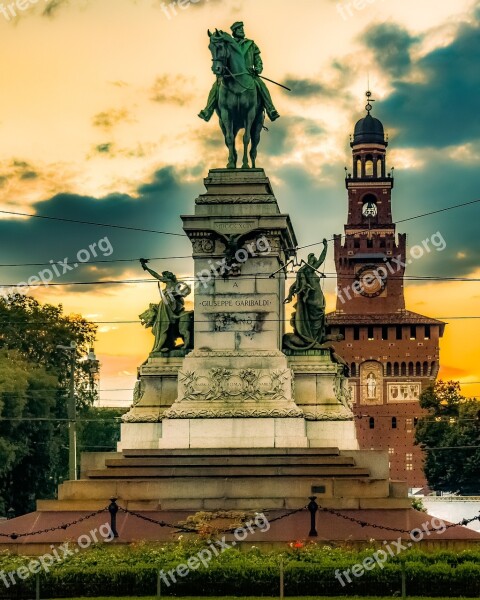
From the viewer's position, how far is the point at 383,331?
16988 centimetres

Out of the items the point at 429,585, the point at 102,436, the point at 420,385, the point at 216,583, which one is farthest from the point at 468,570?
the point at 420,385

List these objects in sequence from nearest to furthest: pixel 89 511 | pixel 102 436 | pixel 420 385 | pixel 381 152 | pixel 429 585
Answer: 1. pixel 429 585
2. pixel 89 511
3. pixel 102 436
4. pixel 420 385
5. pixel 381 152

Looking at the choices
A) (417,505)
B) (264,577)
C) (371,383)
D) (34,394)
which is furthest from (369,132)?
(264,577)

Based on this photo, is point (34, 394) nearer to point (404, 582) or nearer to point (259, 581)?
point (259, 581)

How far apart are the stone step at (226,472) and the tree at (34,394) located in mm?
21770

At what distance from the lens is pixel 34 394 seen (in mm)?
73438

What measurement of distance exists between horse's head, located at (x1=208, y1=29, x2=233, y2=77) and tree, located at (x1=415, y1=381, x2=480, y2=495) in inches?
2363

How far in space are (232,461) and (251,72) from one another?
11.7m

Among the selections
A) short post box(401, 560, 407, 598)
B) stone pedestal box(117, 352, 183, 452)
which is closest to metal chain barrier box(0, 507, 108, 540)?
stone pedestal box(117, 352, 183, 452)

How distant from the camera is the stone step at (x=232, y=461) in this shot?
42.0 m

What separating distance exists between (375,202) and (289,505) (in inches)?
5615

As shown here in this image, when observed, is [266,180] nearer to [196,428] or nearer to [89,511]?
[196,428]

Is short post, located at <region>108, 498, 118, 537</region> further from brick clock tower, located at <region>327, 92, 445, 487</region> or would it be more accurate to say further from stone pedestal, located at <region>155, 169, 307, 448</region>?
brick clock tower, located at <region>327, 92, 445, 487</region>

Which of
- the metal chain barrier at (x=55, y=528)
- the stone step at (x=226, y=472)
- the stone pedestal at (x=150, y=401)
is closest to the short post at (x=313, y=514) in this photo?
the stone step at (x=226, y=472)
